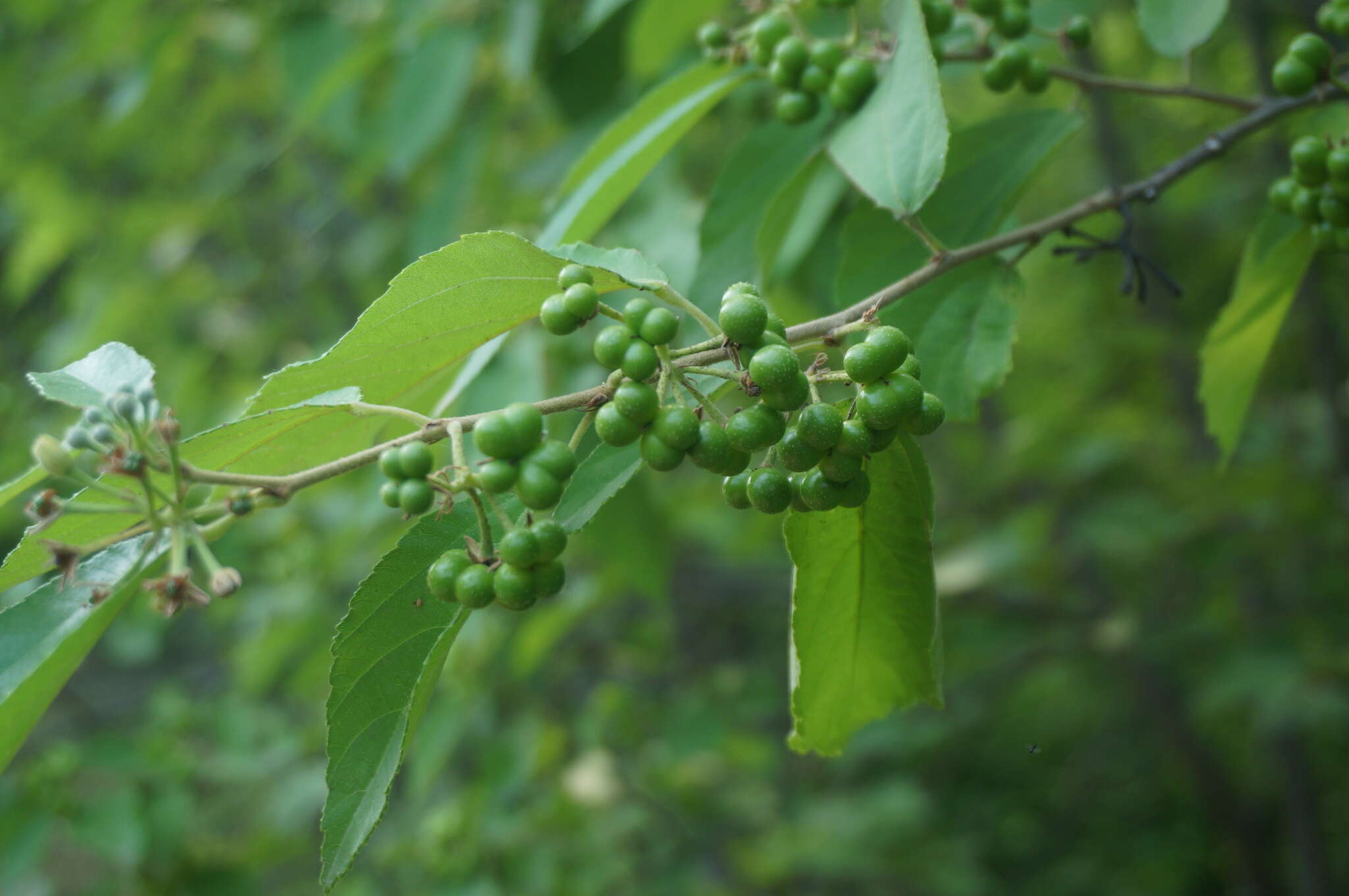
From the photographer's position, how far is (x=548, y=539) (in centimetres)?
105

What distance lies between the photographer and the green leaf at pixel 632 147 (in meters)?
1.53

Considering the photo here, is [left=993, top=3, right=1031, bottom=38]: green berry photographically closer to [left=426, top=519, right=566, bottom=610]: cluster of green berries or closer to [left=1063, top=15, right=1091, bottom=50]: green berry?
[left=1063, top=15, right=1091, bottom=50]: green berry

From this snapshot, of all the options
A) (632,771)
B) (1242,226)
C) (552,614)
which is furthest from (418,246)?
→ (1242,226)

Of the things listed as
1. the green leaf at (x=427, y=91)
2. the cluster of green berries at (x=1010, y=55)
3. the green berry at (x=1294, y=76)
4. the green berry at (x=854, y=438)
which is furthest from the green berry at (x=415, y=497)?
the green leaf at (x=427, y=91)

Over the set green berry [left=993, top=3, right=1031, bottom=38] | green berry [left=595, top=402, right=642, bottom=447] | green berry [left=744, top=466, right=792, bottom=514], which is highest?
green berry [left=595, top=402, right=642, bottom=447]

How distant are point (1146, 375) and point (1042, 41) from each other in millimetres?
4422

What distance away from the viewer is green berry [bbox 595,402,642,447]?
40.4 inches

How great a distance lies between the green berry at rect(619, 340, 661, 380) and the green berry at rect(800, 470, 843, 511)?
9.0 inches

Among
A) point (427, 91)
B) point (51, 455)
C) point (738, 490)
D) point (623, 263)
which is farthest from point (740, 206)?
point (427, 91)

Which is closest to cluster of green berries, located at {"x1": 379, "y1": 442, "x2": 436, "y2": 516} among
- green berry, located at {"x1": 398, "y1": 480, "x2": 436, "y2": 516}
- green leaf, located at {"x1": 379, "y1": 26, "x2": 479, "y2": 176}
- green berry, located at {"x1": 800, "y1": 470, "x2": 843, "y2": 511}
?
green berry, located at {"x1": 398, "y1": 480, "x2": 436, "y2": 516}

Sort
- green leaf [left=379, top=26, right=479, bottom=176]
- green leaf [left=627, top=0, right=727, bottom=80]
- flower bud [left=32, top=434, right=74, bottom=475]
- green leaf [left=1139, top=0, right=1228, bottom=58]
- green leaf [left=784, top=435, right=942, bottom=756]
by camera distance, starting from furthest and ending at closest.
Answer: green leaf [left=379, top=26, right=479, bottom=176] < green leaf [left=627, top=0, right=727, bottom=80] < green leaf [left=1139, top=0, right=1228, bottom=58] < green leaf [left=784, top=435, right=942, bottom=756] < flower bud [left=32, top=434, right=74, bottom=475]

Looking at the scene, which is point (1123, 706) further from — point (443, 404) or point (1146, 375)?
point (443, 404)

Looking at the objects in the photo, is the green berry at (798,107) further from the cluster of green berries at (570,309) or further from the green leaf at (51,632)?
the green leaf at (51,632)

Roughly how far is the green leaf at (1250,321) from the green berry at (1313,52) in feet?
0.77
